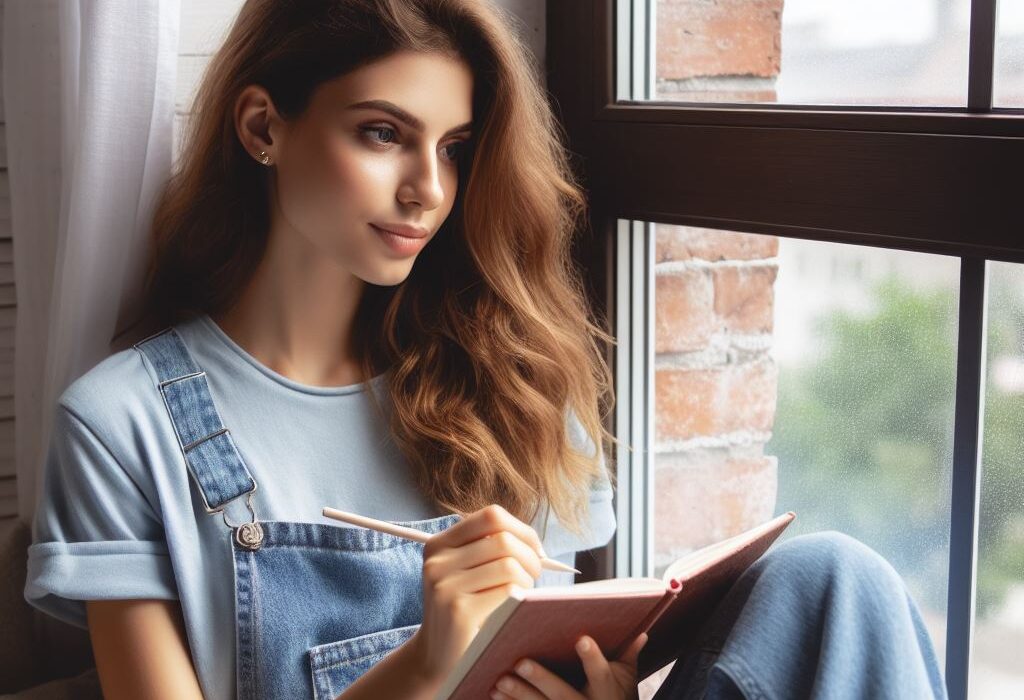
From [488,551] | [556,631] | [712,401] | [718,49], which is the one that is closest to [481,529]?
[488,551]

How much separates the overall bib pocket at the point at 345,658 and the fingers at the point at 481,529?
22 centimetres

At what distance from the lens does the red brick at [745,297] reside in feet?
4.55

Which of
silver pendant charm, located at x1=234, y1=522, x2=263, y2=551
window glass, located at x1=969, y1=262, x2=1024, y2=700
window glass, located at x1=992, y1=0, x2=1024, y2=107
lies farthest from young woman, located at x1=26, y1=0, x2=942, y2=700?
window glass, located at x1=992, y1=0, x2=1024, y2=107

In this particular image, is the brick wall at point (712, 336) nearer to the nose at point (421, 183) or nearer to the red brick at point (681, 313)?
the red brick at point (681, 313)

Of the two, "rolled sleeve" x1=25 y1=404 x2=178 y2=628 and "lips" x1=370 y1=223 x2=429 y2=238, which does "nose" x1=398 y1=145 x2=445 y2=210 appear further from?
"rolled sleeve" x1=25 y1=404 x2=178 y2=628

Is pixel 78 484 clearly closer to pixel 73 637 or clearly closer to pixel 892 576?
pixel 73 637

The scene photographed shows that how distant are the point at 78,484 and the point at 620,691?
582 mm

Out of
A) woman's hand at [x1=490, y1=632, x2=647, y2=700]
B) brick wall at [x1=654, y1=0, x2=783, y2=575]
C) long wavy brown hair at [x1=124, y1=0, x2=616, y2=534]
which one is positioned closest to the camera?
woman's hand at [x1=490, y1=632, x2=647, y2=700]

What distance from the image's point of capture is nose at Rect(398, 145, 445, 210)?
3.98ft

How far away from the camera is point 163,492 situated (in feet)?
3.83

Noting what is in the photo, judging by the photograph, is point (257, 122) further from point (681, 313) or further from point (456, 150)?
point (681, 313)

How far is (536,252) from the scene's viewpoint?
1435 mm

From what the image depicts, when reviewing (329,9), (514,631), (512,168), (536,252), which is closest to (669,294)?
(536,252)

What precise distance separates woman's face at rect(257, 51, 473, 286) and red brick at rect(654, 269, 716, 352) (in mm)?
402
